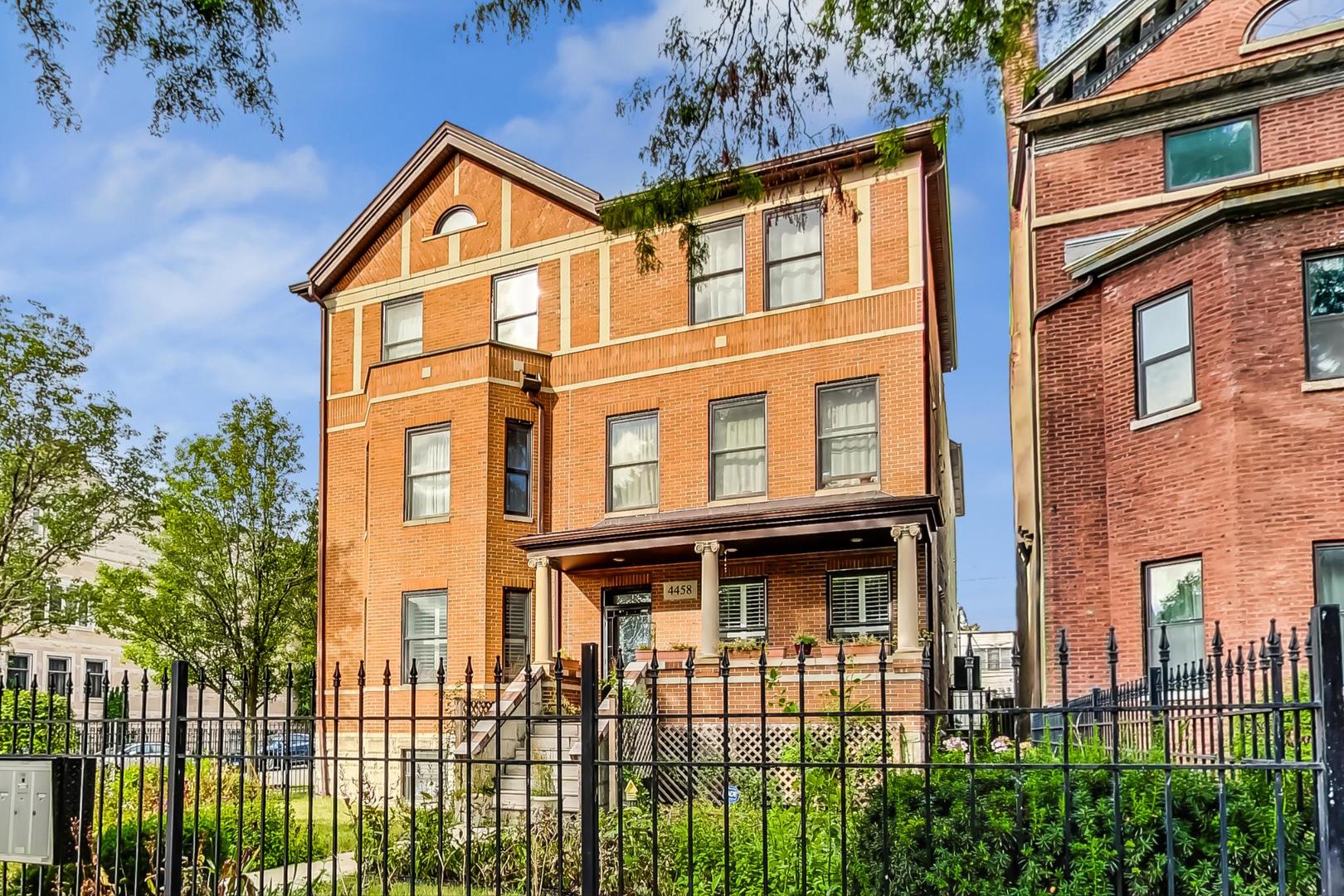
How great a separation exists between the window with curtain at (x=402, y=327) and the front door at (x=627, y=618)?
676 cm

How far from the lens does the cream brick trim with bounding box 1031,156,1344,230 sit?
648 inches

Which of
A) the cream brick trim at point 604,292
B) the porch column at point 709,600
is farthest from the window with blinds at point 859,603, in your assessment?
the cream brick trim at point 604,292

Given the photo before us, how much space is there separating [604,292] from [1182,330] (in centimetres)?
1039

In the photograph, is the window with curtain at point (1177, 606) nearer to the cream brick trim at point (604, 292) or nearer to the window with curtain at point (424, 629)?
the cream brick trim at point (604, 292)

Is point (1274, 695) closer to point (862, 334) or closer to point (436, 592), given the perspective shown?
point (862, 334)

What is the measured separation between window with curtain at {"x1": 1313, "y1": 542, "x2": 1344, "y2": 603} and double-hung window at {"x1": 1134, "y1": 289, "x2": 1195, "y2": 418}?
7.96 ft

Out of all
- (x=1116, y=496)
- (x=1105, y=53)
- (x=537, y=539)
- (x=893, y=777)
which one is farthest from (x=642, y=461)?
(x=893, y=777)

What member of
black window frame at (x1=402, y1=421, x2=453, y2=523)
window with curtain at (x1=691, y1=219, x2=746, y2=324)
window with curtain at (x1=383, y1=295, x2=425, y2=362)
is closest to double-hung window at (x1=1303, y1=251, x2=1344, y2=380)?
window with curtain at (x1=691, y1=219, x2=746, y2=324)

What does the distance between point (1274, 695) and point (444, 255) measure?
69.0ft

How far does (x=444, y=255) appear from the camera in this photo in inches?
956

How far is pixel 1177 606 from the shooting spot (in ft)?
51.0

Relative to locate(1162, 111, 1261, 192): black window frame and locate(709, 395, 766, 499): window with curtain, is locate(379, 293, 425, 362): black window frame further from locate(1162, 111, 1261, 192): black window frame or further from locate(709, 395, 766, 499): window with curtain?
locate(1162, 111, 1261, 192): black window frame

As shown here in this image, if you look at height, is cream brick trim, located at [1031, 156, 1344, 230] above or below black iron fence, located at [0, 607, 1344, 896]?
above

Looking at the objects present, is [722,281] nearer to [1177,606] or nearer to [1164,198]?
[1164,198]
